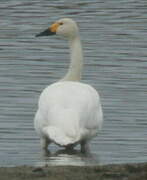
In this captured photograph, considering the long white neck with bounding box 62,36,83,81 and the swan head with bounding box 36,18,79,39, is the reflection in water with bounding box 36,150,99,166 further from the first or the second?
the swan head with bounding box 36,18,79,39

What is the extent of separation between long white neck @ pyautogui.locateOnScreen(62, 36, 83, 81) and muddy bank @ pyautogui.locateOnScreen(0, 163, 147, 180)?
13.9ft

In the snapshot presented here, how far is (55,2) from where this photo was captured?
25156mm

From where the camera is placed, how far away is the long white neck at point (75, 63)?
14.3 meters

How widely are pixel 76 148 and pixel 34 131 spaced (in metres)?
0.92

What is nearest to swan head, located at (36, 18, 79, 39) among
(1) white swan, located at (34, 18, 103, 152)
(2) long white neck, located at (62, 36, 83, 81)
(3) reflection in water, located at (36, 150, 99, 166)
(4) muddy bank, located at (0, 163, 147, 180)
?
(2) long white neck, located at (62, 36, 83, 81)

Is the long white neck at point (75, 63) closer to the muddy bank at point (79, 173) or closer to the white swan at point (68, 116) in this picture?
the white swan at point (68, 116)

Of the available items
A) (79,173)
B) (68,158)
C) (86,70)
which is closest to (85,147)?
(68,158)

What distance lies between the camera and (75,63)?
14.4m

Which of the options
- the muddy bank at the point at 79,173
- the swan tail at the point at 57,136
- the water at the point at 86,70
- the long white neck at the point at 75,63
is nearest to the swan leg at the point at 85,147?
the water at the point at 86,70

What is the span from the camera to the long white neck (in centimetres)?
1427

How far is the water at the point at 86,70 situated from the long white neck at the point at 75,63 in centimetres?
73

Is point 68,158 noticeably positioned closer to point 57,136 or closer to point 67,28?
point 57,136

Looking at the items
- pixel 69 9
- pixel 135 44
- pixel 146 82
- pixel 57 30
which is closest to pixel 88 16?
pixel 69 9

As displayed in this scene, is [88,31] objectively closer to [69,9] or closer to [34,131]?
[69,9]
